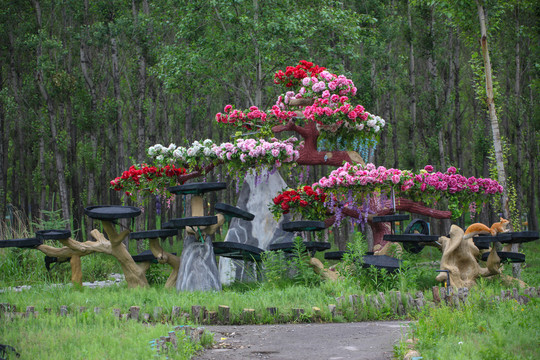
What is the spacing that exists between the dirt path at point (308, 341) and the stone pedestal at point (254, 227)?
5.36m

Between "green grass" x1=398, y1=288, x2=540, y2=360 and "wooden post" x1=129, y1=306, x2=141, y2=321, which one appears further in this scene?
"wooden post" x1=129, y1=306, x2=141, y2=321

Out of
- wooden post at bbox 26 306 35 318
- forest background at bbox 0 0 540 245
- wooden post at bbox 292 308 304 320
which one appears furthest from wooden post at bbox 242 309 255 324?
forest background at bbox 0 0 540 245

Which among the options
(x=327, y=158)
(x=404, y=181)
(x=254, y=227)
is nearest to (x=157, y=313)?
(x=254, y=227)

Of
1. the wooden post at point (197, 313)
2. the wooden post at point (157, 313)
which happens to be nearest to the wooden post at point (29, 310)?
the wooden post at point (157, 313)

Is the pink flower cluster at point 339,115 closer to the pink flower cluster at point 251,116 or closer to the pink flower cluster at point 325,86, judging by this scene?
the pink flower cluster at point 325,86

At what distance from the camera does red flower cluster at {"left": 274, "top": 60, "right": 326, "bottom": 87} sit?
15.6 meters

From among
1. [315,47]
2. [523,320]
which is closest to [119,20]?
[315,47]

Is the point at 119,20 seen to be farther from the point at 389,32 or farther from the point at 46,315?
the point at 46,315

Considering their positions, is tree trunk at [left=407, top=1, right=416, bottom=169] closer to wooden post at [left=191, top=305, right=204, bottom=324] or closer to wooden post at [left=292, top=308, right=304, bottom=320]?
wooden post at [left=292, top=308, right=304, bottom=320]

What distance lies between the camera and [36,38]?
26.8 metres

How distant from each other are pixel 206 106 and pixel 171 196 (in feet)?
62.7

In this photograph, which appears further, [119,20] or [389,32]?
[389,32]

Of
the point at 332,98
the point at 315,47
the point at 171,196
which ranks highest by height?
the point at 315,47

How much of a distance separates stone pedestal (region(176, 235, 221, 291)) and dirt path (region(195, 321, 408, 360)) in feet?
10.1
